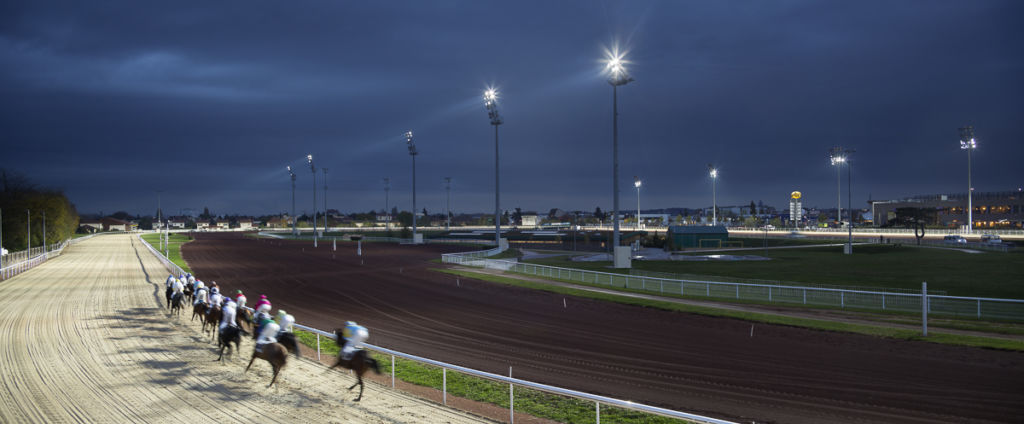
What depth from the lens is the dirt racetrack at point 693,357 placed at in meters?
8.89

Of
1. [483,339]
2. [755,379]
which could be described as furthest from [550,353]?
[755,379]

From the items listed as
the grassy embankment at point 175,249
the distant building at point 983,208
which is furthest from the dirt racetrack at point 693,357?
the distant building at point 983,208

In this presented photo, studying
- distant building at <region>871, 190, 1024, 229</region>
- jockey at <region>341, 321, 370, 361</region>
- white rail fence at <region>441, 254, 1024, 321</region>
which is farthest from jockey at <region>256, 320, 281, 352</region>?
distant building at <region>871, 190, 1024, 229</region>

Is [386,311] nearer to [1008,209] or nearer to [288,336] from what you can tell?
[288,336]

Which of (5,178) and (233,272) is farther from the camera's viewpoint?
(5,178)

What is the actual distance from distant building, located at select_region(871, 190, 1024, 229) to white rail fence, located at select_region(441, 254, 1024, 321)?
8268 cm

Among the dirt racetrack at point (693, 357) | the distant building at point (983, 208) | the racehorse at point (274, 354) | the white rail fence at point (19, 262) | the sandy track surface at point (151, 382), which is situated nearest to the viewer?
the sandy track surface at point (151, 382)

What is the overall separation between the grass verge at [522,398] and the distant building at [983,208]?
319 feet

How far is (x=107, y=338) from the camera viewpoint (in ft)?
44.1

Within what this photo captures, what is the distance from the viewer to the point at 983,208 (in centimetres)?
9275

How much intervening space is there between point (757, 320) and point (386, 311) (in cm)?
1229

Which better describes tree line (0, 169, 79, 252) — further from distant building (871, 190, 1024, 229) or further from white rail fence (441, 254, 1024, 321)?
distant building (871, 190, 1024, 229)

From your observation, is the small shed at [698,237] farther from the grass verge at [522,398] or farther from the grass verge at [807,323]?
the grass verge at [522,398]

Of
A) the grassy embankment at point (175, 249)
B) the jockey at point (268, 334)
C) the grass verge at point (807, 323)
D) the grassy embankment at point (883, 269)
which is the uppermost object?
the jockey at point (268, 334)
